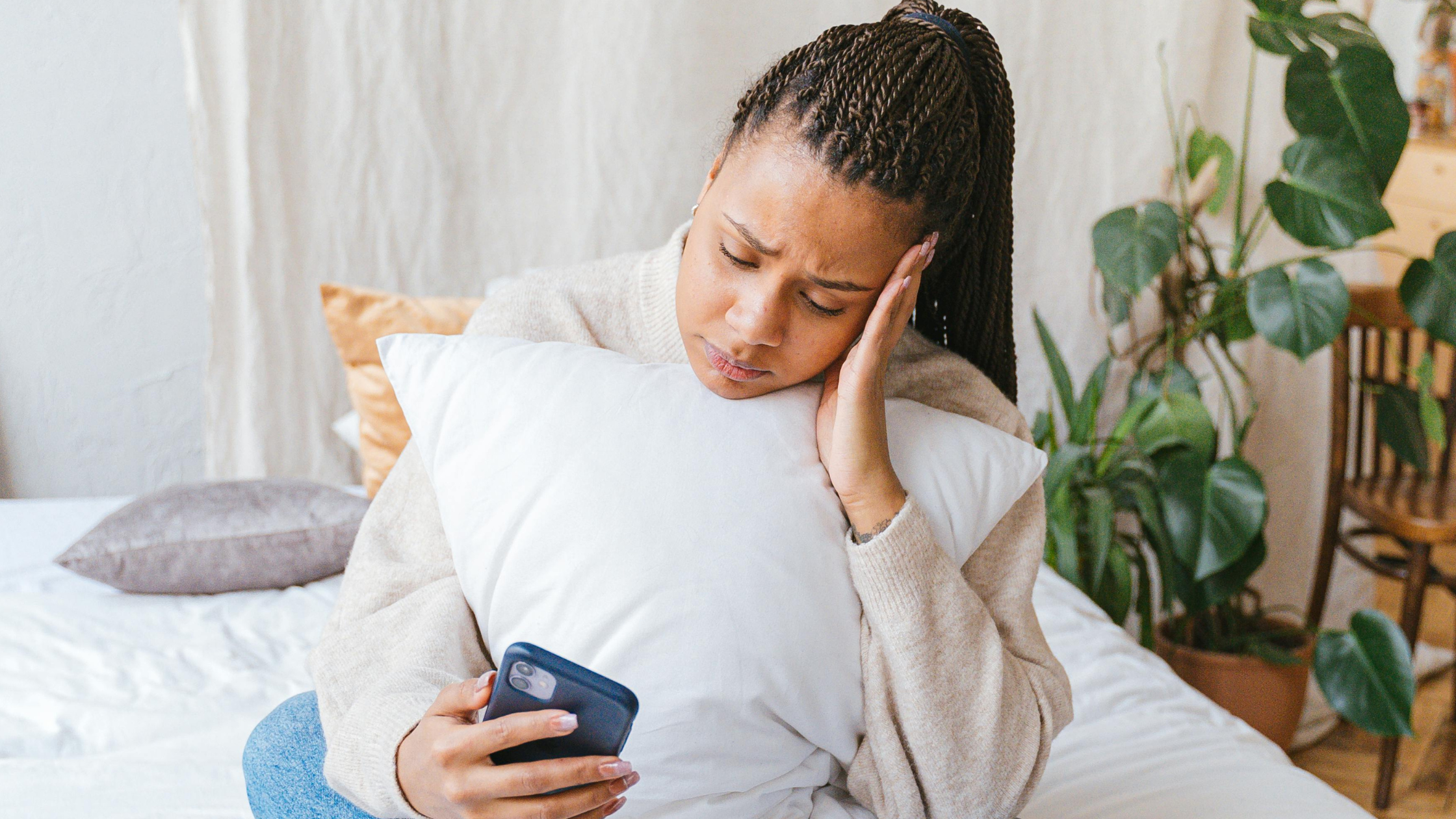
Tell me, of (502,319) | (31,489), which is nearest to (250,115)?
(31,489)

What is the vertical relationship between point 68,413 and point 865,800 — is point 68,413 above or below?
below

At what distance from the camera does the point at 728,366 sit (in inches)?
29.7

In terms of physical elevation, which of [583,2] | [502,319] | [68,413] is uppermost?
[583,2]

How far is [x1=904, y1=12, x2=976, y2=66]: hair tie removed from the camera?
794 mm

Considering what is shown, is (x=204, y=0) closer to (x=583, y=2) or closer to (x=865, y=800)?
(x=583, y=2)

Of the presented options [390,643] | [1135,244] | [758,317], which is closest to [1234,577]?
[1135,244]

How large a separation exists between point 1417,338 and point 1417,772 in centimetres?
135

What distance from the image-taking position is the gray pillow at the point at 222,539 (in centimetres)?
130

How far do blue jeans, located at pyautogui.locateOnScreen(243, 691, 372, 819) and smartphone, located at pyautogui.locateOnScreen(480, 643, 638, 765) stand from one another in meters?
0.20

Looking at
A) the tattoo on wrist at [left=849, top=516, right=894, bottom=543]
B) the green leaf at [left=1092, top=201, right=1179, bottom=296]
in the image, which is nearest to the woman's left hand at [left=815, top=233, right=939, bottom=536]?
the tattoo on wrist at [left=849, top=516, right=894, bottom=543]

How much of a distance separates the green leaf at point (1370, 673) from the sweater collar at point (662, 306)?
1373 millimetres

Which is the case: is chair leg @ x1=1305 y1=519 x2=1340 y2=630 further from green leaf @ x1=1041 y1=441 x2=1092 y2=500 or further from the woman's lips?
the woman's lips

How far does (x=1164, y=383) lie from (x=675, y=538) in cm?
143

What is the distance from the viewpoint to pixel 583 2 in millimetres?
1778
